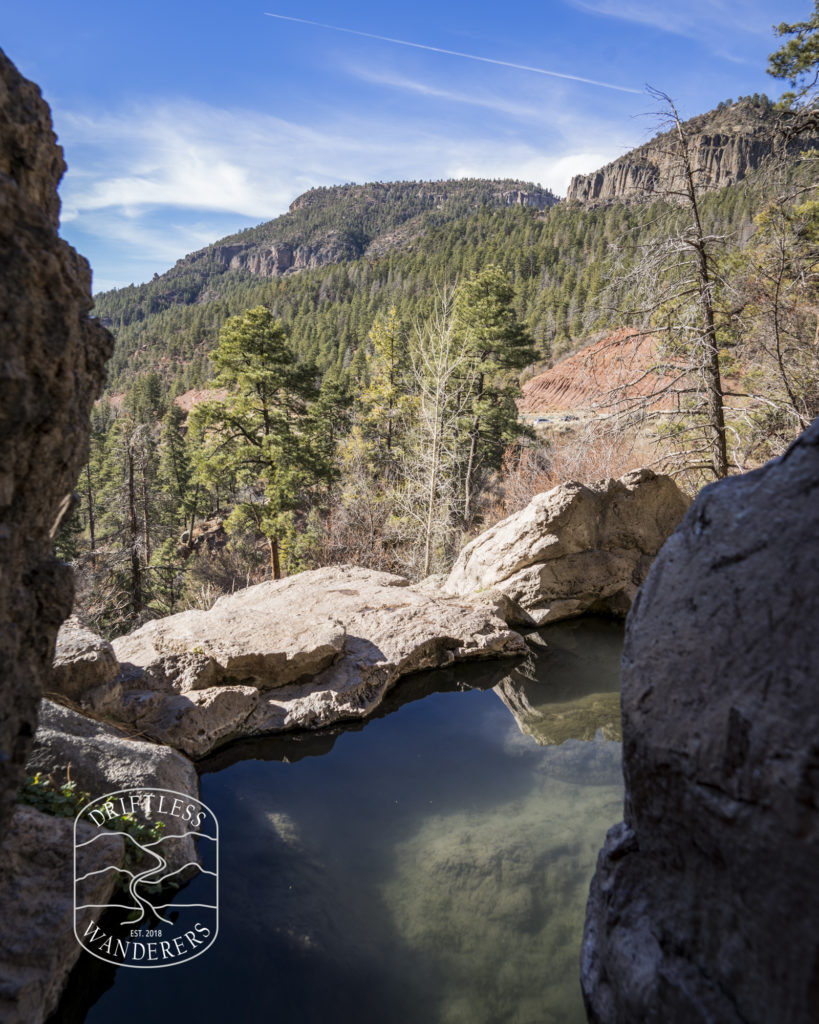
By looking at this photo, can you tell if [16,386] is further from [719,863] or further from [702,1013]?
[702,1013]

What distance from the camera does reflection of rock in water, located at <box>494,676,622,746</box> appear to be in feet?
20.2

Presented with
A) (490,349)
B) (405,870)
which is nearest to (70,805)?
(405,870)

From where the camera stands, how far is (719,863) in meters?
2.00

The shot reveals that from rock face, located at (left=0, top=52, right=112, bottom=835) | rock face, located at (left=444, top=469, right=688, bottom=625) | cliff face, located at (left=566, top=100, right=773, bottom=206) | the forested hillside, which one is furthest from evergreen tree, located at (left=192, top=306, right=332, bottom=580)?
rock face, located at (left=0, top=52, right=112, bottom=835)

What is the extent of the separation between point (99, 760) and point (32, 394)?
305 cm

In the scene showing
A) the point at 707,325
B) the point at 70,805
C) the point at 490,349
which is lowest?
the point at 70,805

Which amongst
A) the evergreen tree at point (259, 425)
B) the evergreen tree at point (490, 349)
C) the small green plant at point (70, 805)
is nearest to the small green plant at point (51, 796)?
the small green plant at point (70, 805)

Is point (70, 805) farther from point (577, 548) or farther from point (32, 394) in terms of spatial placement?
point (577, 548)

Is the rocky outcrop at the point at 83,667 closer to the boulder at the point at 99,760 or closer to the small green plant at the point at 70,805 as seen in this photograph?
the boulder at the point at 99,760

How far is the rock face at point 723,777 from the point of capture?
1.73 meters

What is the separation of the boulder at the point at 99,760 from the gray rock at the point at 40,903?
1.90 ft

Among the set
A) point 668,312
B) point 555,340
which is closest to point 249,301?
point 555,340

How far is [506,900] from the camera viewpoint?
393 cm

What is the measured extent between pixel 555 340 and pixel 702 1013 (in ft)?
234
